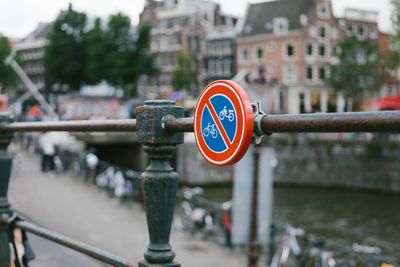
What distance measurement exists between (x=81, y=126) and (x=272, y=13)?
47173 millimetres

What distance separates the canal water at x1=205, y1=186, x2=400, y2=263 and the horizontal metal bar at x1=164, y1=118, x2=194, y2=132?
13.6m

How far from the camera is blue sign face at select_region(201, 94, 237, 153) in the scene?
1229 mm

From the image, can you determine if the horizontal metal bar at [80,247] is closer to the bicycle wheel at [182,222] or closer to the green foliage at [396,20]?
the bicycle wheel at [182,222]

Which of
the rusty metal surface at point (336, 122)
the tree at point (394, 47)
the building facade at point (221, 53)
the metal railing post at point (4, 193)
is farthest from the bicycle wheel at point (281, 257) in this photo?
the building facade at point (221, 53)

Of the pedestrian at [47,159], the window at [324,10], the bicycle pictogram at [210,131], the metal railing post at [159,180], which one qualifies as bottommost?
the pedestrian at [47,159]

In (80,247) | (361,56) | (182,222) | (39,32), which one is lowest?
(182,222)

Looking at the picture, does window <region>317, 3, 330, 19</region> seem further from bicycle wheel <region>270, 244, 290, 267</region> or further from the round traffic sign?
the round traffic sign

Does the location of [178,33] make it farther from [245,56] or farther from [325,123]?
[325,123]

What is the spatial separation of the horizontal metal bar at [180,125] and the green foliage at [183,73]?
149 ft

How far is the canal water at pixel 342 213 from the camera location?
1684 centimetres

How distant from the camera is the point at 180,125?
142 cm

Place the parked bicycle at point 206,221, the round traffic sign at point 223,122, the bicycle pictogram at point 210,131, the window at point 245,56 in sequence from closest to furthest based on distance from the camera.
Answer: the round traffic sign at point 223,122 → the bicycle pictogram at point 210,131 → the parked bicycle at point 206,221 → the window at point 245,56

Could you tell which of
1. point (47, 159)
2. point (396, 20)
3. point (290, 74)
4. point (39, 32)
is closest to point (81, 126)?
point (47, 159)

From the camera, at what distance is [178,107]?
1483 millimetres
